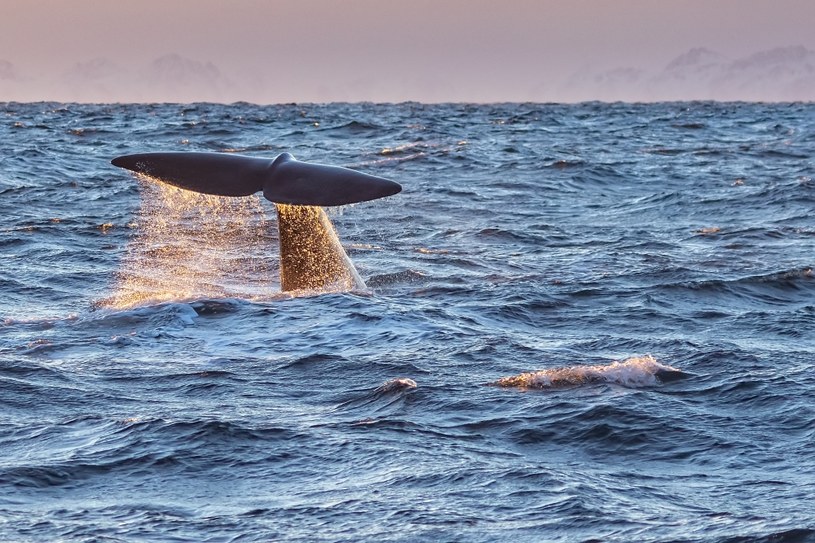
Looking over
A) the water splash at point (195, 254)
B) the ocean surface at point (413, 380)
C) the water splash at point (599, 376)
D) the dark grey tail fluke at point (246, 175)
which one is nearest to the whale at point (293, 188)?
the dark grey tail fluke at point (246, 175)

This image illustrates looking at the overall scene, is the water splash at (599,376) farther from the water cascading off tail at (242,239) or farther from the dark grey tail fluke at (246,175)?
the dark grey tail fluke at (246,175)

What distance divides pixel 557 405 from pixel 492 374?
1.28 m

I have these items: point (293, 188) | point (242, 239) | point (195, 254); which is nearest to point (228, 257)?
point (195, 254)

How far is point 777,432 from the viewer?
8.80m

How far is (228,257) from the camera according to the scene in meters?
18.1

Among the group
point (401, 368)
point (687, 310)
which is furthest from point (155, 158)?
point (687, 310)

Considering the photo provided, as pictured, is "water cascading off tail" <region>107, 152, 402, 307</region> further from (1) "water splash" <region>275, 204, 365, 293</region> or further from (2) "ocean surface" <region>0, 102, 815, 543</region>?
(2) "ocean surface" <region>0, 102, 815, 543</region>

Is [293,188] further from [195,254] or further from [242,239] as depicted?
[242,239]

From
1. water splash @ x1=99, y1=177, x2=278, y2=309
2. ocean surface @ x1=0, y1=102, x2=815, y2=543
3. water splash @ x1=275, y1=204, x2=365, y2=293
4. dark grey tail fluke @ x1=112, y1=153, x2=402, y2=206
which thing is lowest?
ocean surface @ x1=0, y1=102, x2=815, y2=543

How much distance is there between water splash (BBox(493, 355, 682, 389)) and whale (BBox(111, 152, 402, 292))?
189cm

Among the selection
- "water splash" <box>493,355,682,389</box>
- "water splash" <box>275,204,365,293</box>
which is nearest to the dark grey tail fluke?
"water splash" <box>275,204,365,293</box>

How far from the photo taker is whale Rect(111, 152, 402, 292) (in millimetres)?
11250

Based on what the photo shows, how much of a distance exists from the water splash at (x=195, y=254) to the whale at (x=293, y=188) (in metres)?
0.32

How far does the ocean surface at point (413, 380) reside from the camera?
6.95 meters
